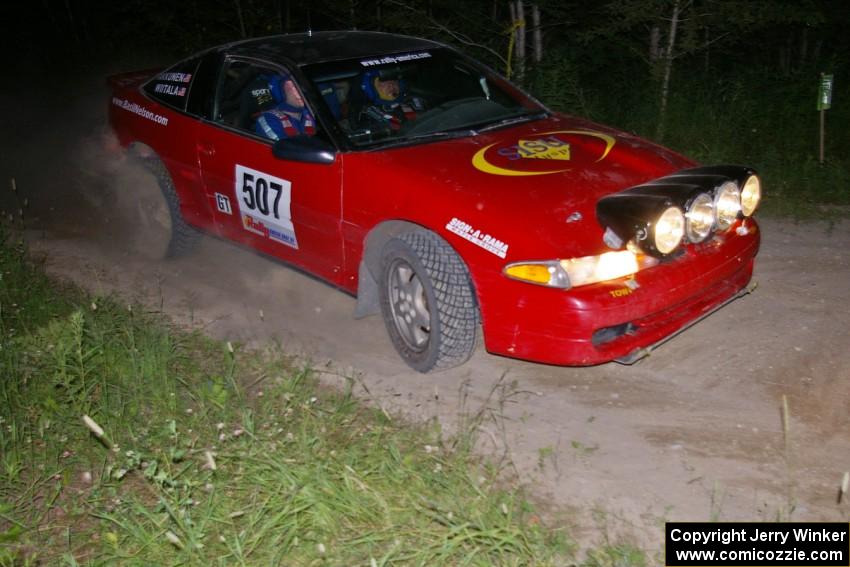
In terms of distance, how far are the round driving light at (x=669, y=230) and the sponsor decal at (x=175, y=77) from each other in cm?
334

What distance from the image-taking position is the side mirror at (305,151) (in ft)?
14.9

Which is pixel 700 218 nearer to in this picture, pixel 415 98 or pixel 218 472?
pixel 415 98

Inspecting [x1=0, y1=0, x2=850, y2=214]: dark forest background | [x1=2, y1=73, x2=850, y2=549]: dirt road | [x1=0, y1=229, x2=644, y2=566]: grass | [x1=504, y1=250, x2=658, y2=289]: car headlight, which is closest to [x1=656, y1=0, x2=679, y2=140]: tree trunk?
[x1=0, y1=0, x2=850, y2=214]: dark forest background

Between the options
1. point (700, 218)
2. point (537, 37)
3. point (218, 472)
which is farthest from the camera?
point (537, 37)

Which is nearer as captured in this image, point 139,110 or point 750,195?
point 750,195

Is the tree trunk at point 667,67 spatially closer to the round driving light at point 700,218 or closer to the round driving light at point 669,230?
the round driving light at point 700,218

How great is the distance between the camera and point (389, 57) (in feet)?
17.3

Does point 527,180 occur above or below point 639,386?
above

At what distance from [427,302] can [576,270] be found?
82 cm

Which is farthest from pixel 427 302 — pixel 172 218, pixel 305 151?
pixel 172 218

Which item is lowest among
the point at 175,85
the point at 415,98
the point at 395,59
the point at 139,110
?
the point at 139,110

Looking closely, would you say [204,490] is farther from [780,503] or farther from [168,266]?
[168,266]

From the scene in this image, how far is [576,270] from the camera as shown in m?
3.89

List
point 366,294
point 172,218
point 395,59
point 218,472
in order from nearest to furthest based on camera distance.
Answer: point 218,472 < point 366,294 < point 395,59 < point 172,218
